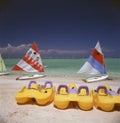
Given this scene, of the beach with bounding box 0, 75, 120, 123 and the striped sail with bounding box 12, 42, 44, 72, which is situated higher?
the striped sail with bounding box 12, 42, 44, 72

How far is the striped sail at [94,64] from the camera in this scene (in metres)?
2.20

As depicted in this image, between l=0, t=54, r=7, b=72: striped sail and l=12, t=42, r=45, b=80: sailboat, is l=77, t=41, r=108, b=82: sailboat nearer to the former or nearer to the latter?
l=12, t=42, r=45, b=80: sailboat

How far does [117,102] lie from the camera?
1.64m

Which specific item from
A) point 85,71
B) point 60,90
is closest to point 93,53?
point 85,71

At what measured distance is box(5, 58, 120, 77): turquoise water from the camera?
204 cm

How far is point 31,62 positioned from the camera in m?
2.42

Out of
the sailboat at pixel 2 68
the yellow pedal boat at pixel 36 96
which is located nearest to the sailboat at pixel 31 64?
the sailboat at pixel 2 68

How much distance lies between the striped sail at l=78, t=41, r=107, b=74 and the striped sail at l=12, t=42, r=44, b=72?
0.63m

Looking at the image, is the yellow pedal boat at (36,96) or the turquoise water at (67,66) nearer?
the yellow pedal boat at (36,96)

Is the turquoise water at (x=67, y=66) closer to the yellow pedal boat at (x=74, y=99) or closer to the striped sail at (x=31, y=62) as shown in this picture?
the striped sail at (x=31, y=62)

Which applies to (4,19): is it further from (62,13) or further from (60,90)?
(60,90)

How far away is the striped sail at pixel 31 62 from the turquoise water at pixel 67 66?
3.0 inches

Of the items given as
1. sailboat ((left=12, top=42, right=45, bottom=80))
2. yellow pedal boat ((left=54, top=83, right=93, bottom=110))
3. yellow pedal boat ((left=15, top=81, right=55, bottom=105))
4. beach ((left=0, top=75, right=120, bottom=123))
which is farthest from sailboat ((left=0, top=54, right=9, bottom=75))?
yellow pedal boat ((left=54, top=83, right=93, bottom=110))

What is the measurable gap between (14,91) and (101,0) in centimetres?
158
